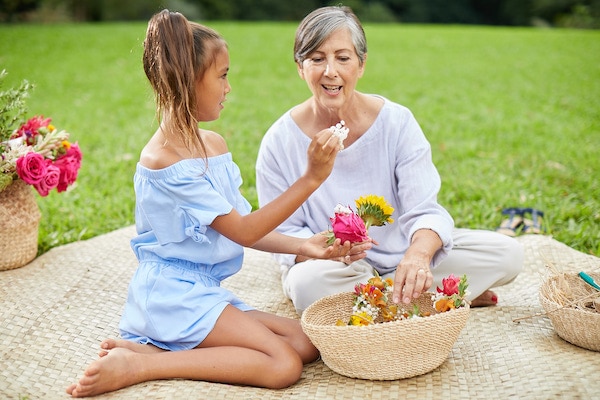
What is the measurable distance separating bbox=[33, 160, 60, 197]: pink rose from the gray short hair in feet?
5.10

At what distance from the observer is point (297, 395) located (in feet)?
8.82

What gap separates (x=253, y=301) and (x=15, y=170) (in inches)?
58.4

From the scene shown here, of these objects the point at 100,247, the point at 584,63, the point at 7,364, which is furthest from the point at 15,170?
the point at 584,63

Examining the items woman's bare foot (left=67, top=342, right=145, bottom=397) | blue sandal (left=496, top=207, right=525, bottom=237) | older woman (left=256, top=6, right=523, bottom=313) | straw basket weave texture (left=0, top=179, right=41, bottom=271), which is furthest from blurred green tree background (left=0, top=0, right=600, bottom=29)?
woman's bare foot (left=67, top=342, right=145, bottom=397)

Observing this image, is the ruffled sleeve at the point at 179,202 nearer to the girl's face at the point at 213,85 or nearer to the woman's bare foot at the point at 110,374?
the girl's face at the point at 213,85

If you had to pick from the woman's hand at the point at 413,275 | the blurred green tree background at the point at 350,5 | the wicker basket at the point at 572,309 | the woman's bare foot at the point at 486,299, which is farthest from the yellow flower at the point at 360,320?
the blurred green tree background at the point at 350,5

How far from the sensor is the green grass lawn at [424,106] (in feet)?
17.2

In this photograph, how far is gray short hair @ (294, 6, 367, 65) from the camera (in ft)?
10.4

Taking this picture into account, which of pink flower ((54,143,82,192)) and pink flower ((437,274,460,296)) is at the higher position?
pink flower ((54,143,82,192))

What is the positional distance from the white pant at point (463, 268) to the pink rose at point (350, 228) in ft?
1.92

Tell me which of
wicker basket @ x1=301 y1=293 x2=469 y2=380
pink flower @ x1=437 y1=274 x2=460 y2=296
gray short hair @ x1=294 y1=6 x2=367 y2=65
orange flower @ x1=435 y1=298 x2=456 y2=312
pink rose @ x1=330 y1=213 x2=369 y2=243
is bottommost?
wicker basket @ x1=301 y1=293 x2=469 y2=380

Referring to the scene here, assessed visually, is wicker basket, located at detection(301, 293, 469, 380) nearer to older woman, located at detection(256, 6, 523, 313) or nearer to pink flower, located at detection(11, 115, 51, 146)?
older woman, located at detection(256, 6, 523, 313)

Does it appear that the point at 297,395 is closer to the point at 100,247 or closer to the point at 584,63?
the point at 100,247

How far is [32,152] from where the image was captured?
3.80 meters
